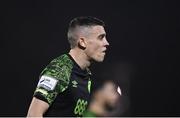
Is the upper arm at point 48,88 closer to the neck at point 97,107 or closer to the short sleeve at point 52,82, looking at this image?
the short sleeve at point 52,82

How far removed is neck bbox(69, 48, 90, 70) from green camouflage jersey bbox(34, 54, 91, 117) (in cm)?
5

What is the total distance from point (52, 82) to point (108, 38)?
1678mm

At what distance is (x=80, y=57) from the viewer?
2.55 metres

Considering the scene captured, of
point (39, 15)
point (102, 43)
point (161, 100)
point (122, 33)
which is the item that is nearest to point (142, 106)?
point (161, 100)

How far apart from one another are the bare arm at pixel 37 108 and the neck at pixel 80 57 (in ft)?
1.28

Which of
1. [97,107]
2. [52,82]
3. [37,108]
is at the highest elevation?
[52,82]

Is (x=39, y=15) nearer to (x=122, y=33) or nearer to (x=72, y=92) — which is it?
(x=122, y=33)

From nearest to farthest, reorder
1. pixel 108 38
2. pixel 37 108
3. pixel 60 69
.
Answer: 1. pixel 37 108
2. pixel 60 69
3. pixel 108 38

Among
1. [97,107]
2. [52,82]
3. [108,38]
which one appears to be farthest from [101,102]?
[108,38]

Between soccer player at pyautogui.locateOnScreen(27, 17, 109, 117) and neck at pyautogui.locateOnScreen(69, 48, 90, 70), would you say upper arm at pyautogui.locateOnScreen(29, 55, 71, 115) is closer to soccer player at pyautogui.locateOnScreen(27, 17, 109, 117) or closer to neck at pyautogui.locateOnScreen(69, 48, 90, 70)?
soccer player at pyautogui.locateOnScreen(27, 17, 109, 117)

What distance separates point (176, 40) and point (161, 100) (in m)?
0.53

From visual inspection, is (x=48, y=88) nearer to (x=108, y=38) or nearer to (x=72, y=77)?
(x=72, y=77)

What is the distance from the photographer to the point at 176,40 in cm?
398

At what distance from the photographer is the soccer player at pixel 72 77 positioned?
7.34ft
